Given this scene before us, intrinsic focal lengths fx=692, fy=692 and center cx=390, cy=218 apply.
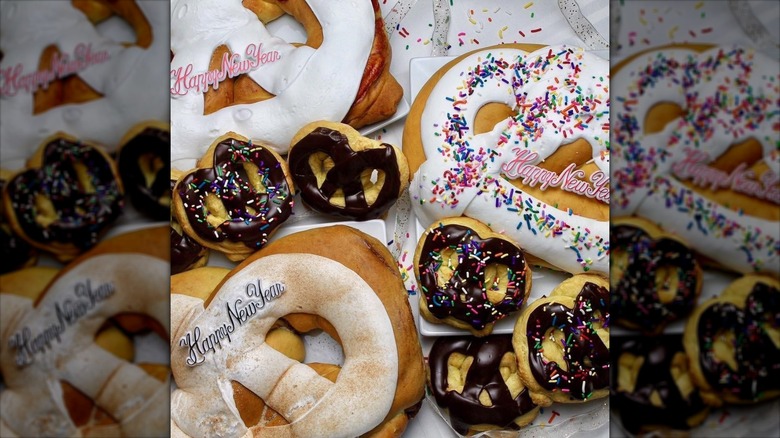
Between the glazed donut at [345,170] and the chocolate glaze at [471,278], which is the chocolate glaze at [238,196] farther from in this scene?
the chocolate glaze at [471,278]

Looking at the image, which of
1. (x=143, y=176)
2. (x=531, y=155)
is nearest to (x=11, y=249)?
(x=143, y=176)

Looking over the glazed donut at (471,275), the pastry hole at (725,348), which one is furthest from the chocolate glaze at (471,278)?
the pastry hole at (725,348)

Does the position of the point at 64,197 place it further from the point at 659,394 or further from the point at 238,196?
the point at 238,196

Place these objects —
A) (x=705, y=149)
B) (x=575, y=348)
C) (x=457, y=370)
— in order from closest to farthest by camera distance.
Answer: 1. (x=705, y=149)
2. (x=575, y=348)
3. (x=457, y=370)

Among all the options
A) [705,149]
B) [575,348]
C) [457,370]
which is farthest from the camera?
[457,370]

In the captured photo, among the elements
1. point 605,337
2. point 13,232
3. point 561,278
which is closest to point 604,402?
point 605,337

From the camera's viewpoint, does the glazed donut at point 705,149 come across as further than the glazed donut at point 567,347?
No
